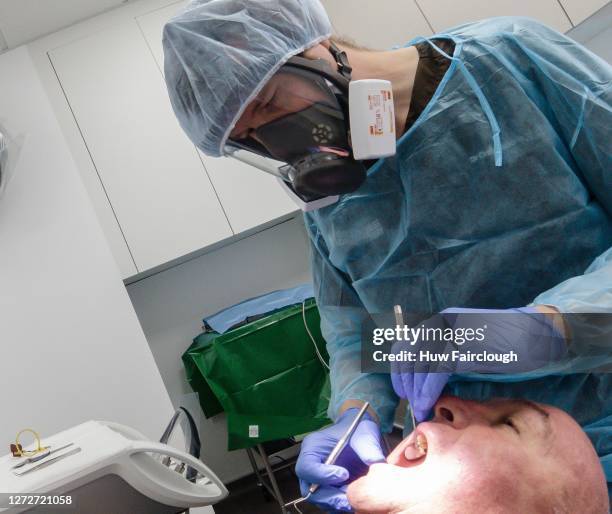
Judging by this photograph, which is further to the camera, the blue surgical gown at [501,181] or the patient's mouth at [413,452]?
the blue surgical gown at [501,181]

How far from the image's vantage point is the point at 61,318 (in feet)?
8.06

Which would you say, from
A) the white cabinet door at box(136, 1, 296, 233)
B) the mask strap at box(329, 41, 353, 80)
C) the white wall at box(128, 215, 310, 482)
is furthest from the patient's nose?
the white wall at box(128, 215, 310, 482)

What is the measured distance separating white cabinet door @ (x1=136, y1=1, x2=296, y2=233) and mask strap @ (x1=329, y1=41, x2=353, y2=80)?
80.2 inches

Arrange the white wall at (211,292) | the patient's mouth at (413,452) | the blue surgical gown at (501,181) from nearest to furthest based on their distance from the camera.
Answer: the patient's mouth at (413,452)
the blue surgical gown at (501,181)
the white wall at (211,292)

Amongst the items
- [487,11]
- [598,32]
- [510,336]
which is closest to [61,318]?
[510,336]

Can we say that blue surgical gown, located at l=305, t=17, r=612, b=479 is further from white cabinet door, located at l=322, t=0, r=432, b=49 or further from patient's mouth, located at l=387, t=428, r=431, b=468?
white cabinet door, located at l=322, t=0, r=432, b=49

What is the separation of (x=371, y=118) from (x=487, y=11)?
2428 mm

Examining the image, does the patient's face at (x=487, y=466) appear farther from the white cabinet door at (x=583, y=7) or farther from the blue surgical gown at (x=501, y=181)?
the white cabinet door at (x=583, y=7)

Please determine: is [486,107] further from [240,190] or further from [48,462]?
[240,190]

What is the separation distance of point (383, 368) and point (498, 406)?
0.69ft

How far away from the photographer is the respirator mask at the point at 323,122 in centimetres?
109

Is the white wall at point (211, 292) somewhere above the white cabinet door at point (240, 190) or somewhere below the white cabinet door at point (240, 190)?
below

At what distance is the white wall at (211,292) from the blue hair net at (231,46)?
8.22 feet

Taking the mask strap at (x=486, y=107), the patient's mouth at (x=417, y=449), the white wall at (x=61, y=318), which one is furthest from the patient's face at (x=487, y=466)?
Result: the white wall at (x=61, y=318)
